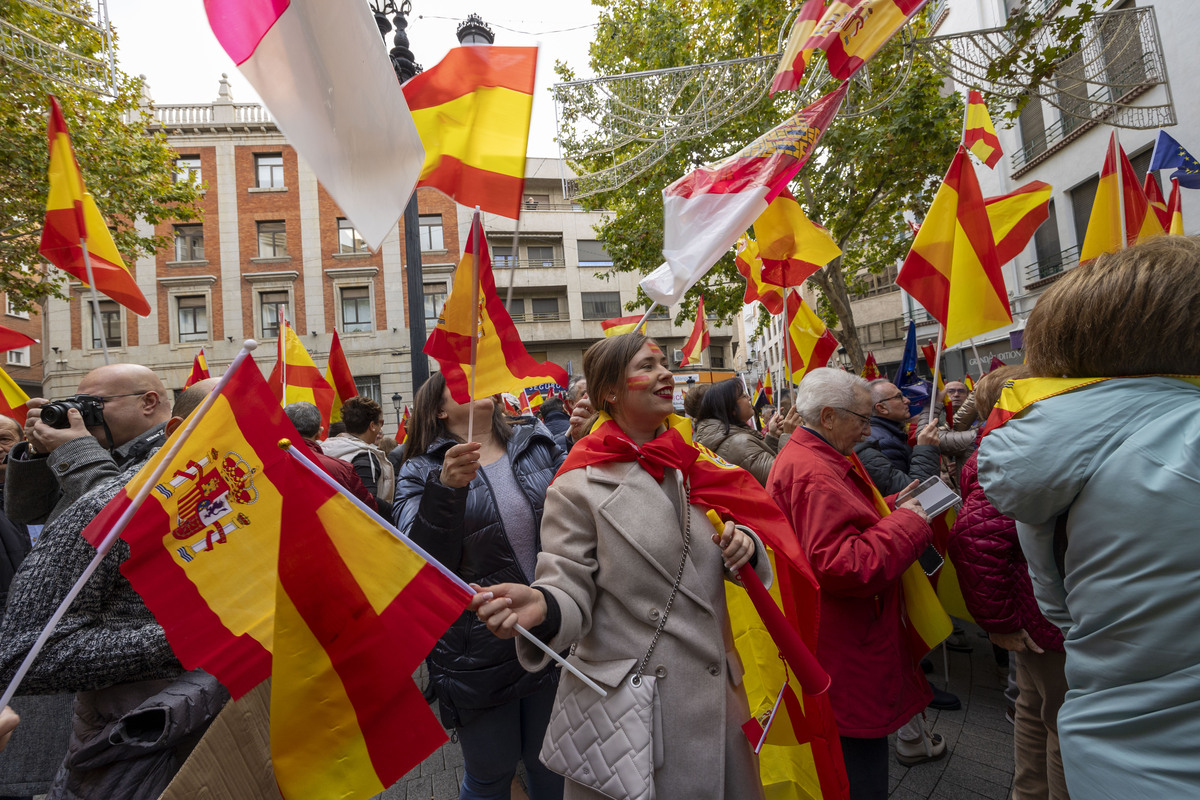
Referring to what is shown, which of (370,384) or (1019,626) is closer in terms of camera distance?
(1019,626)

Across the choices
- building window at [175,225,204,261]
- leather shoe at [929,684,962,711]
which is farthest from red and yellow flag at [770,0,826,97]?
building window at [175,225,204,261]

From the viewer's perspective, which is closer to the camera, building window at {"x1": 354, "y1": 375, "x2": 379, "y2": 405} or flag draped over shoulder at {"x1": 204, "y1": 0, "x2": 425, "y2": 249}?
flag draped over shoulder at {"x1": 204, "y1": 0, "x2": 425, "y2": 249}

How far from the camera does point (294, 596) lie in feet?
5.24

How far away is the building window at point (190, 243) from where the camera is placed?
23.7 m

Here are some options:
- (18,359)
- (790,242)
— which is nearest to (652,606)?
(790,242)

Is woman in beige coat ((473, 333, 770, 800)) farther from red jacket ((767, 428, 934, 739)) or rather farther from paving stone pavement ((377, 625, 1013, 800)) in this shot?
paving stone pavement ((377, 625, 1013, 800))

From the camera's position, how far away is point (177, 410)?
2.78 metres

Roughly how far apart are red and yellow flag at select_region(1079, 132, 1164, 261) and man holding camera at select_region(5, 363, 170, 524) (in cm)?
506

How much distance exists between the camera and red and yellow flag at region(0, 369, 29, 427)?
14.5ft

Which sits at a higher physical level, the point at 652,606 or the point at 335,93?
the point at 335,93

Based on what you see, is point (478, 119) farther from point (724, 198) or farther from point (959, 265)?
point (959, 265)

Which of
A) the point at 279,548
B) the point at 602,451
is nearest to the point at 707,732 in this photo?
the point at 602,451

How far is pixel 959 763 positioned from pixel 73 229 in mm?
5515

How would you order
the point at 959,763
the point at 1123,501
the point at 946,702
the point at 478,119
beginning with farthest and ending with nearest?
the point at 946,702
the point at 959,763
the point at 478,119
the point at 1123,501
